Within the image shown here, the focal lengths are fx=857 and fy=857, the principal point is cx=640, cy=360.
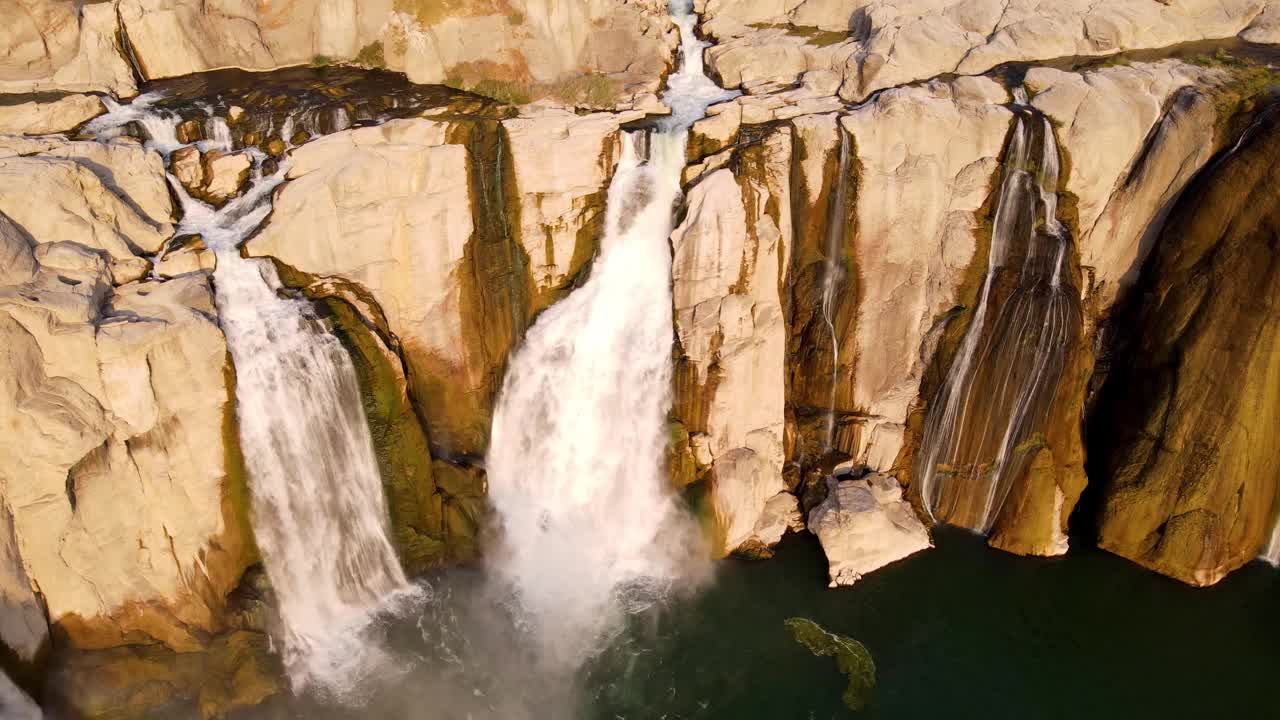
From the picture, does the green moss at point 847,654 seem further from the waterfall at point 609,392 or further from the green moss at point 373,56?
the green moss at point 373,56

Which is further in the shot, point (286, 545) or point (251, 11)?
point (251, 11)

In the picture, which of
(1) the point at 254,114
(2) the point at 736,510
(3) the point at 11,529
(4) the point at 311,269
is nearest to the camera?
(3) the point at 11,529

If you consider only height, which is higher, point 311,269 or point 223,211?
point 223,211

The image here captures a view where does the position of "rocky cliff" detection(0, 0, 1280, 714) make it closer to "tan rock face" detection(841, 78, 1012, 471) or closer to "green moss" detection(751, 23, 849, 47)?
"tan rock face" detection(841, 78, 1012, 471)

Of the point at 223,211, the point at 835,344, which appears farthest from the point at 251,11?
the point at 835,344

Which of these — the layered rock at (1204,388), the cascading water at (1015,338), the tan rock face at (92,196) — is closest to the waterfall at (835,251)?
the cascading water at (1015,338)

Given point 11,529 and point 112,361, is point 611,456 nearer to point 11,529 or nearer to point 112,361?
point 112,361
